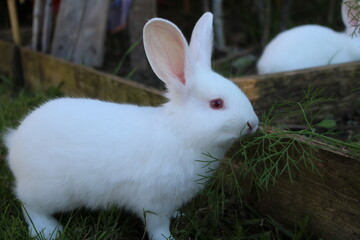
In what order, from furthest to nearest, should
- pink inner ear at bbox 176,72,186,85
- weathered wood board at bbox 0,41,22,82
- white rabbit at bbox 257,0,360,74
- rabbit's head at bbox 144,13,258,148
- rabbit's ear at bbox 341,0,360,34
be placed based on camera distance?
weathered wood board at bbox 0,41,22,82, white rabbit at bbox 257,0,360,74, rabbit's ear at bbox 341,0,360,34, pink inner ear at bbox 176,72,186,85, rabbit's head at bbox 144,13,258,148

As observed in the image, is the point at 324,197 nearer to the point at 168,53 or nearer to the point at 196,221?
the point at 196,221

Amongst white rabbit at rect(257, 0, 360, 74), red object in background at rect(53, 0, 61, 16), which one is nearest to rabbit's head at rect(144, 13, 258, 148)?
white rabbit at rect(257, 0, 360, 74)

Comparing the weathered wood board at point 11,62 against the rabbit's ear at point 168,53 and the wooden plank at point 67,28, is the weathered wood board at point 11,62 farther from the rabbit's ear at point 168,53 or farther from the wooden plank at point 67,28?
the rabbit's ear at point 168,53

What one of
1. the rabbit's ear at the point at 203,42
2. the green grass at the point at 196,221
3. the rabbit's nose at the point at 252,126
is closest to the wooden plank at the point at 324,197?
the green grass at the point at 196,221

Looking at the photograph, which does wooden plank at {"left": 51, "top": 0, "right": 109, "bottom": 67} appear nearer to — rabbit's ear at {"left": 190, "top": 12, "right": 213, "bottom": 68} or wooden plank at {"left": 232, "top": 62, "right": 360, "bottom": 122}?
wooden plank at {"left": 232, "top": 62, "right": 360, "bottom": 122}

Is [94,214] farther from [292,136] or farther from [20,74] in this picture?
→ [20,74]

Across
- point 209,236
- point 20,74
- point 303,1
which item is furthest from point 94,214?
point 303,1
